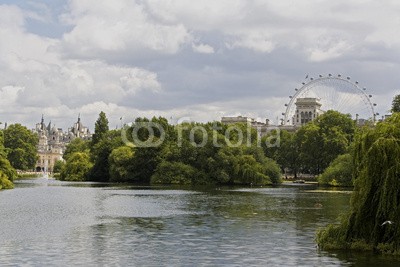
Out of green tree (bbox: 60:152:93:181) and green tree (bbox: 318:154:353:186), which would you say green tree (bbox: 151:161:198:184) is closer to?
green tree (bbox: 318:154:353:186)

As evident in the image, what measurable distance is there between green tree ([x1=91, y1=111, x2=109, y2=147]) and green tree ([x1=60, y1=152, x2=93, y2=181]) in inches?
279

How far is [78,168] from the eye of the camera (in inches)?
5221

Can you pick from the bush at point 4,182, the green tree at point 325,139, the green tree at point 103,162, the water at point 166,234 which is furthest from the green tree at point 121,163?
the water at point 166,234

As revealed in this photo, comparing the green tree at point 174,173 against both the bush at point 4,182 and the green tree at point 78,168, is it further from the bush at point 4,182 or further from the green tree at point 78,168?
the bush at point 4,182

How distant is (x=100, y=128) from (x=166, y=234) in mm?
107868

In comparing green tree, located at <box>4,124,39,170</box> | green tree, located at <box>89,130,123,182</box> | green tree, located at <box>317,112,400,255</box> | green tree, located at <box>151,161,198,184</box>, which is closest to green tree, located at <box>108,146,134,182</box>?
green tree, located at <box>89,130,123,182</box>

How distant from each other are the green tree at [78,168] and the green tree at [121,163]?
10.7m

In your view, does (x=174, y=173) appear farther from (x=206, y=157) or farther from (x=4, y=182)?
(x=4, y=182)

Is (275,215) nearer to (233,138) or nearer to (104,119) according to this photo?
(233,138)

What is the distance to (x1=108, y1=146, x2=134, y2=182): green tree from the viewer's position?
117 metres

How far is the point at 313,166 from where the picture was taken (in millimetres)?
135250

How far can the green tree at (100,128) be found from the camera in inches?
5605

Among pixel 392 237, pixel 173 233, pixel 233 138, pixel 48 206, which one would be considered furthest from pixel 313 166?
pixel 392 237

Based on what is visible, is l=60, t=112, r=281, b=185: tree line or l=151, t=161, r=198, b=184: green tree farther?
l=151, t=161, r=198, b=184: green tree
